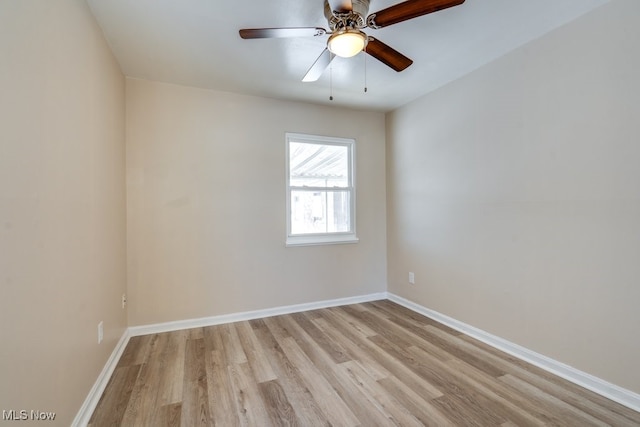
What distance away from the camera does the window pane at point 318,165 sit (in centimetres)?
369

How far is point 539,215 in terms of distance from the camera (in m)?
2.34

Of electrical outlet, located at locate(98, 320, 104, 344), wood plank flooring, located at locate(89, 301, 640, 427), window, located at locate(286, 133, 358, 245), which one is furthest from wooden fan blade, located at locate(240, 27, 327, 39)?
wood plank flooring, located at locate(89, 301, 640, 427)

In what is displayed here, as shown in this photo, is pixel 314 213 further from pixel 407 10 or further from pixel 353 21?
pixel 407 10

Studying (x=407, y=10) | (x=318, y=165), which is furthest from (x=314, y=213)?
(x=407, y=10)

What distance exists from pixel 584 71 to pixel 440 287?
227cm

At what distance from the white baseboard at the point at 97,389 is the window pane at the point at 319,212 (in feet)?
6.73

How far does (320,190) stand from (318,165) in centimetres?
33

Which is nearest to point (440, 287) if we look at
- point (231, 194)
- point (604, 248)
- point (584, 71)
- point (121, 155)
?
point (604, 248)

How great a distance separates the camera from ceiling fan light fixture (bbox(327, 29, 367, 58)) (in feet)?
5.56

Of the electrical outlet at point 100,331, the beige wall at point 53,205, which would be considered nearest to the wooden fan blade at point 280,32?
the beige wall at point 53,205

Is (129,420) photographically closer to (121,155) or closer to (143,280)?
(143,280)

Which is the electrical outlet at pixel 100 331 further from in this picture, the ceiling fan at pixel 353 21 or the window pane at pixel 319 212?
the ceiling fan at pixel 353 21

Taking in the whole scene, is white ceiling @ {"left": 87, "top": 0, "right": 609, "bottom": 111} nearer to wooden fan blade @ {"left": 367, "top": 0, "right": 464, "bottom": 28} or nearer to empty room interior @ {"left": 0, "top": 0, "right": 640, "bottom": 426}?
empty room interior @ {"left": 0, "top": 0, "right": 640, "bottom": 426}

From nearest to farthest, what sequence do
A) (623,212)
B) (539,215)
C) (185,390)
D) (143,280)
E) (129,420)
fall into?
(129,420), (623,212), (185,390), (539,215), (143,280)
